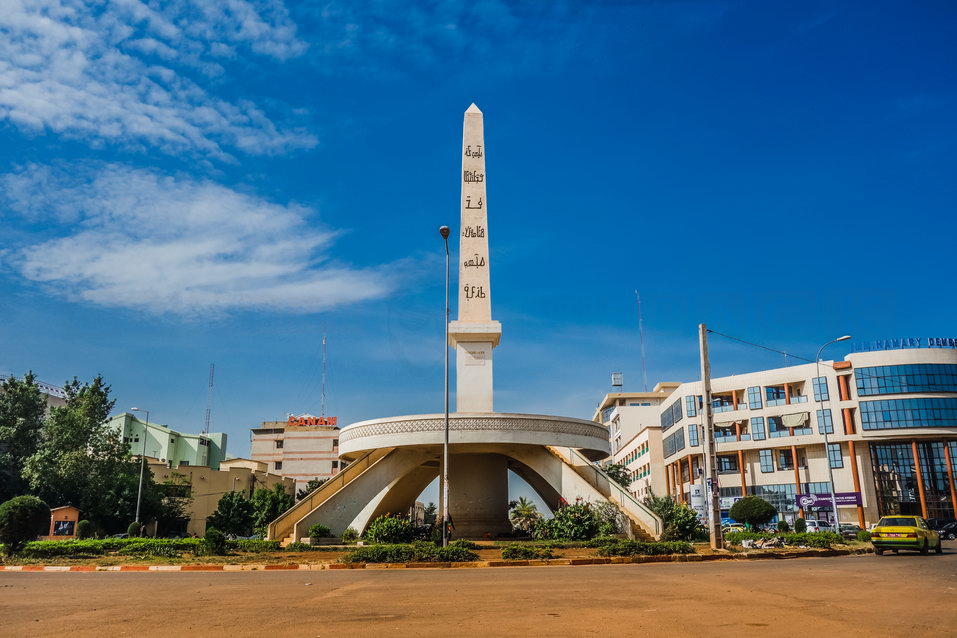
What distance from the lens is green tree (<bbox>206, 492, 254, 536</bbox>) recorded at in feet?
173

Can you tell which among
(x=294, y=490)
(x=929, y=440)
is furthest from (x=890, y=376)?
(x=294, y=490)

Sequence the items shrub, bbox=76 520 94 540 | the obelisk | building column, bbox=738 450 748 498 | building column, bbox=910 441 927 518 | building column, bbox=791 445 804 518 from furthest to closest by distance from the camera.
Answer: building column, bbox=738 450 748 498 < building column, bbox=791 445 804 518 < building column, bbox=910 441 927 518 < shrub, bbox=76 520 94 540 < the obelisk

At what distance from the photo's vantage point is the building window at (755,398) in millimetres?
57531

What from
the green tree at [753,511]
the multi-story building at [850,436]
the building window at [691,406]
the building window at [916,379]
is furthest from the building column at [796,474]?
the green tree at [753,511]

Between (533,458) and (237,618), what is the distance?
22.0 m

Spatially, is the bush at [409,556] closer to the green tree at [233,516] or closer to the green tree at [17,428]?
the green tree at [17,428]

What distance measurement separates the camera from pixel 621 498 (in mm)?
27781

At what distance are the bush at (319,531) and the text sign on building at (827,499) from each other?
3804 cm

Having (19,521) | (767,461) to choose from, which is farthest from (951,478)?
(19,521)

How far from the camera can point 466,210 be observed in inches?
1271

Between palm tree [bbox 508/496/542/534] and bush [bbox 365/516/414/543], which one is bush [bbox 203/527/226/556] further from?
palm tree [bbox 508/496/542/534]

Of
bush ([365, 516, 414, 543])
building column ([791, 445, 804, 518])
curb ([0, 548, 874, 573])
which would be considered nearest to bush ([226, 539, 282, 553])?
bush ([365, 516, 414, 543])

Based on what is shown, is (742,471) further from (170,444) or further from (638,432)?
(170,444)

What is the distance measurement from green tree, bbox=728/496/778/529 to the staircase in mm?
11936
